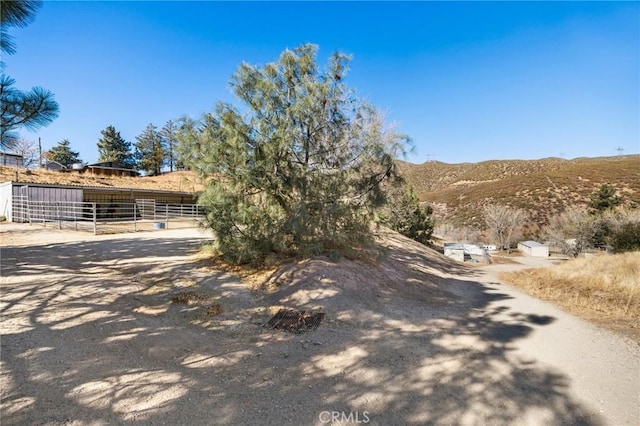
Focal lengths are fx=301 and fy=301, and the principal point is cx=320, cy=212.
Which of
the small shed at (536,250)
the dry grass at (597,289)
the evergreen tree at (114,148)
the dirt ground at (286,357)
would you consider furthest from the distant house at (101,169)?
the small shed at (536,250)

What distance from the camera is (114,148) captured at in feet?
146

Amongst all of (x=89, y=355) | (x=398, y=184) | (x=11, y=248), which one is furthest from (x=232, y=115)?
(x=11, y=248)

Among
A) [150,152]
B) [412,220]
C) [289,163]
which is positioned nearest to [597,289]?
[289,163]

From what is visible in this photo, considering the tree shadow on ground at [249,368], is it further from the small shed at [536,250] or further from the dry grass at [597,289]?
the small shed at [536,250]

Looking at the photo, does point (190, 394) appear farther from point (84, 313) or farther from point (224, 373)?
point (84, 313)

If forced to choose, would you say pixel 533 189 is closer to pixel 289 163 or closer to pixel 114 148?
pixel 289 163

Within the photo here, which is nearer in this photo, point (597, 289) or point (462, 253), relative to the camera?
point (597, 289)

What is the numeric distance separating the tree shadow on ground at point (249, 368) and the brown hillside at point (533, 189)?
92.8 ft

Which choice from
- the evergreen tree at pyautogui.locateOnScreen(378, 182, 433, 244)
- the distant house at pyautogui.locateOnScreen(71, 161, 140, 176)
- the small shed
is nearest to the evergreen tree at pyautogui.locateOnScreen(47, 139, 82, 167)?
the distant house at pyautogui.locateOnScreen(71, 161, 140, 176)

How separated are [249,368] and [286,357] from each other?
450 millimetres

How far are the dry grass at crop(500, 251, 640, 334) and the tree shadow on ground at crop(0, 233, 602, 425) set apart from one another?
1.68 metres

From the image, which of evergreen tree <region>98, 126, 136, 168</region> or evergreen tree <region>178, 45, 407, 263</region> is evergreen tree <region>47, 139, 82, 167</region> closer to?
evergreen tree <region>98, 126, 136, 168</region>

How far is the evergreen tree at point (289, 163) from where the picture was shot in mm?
6441

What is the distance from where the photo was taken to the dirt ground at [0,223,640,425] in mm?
2395
